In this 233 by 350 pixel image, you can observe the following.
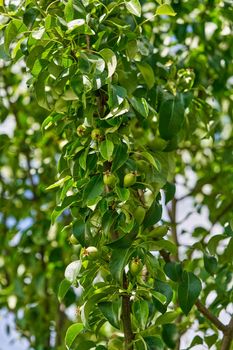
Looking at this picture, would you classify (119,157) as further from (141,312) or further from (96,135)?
(141,312)

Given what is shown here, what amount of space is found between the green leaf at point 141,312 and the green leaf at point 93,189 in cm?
18

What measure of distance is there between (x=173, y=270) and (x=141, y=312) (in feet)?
0.76

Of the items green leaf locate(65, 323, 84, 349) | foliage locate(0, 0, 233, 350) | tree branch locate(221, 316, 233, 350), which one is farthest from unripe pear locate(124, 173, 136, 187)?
tree branch locate(221, 316, 233, 350)

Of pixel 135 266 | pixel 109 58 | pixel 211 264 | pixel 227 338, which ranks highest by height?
pixel 109 58

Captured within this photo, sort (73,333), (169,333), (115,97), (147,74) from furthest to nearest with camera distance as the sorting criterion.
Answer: (169,333)
(147,74)
(73,333)
(115,97)

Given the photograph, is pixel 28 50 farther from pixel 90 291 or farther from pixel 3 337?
pixel 3 337

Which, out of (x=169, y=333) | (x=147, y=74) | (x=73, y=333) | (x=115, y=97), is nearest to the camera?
(x=115, y=97)

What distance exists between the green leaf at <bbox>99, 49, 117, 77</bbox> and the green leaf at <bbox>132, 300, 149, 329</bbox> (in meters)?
0.35

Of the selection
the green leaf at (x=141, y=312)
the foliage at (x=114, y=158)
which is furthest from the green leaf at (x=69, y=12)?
the green leaf at (x=141, y=312)

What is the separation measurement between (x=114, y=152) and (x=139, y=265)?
18 cm

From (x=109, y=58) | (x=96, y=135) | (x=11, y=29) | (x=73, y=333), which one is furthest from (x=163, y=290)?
(x=11, y=29)

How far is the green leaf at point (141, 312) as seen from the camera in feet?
4.00

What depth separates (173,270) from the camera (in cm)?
144

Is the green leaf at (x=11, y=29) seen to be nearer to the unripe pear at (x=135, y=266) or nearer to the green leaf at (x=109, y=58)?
the green leaf at (x=109, y=58)
